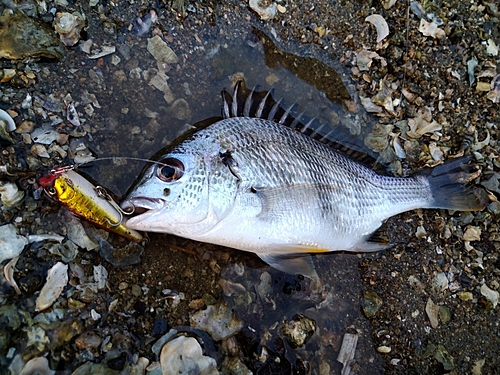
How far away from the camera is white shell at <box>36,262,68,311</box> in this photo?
93.0 inches

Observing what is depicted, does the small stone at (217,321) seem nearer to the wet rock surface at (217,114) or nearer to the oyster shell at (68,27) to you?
the wet rock surface at (217,114)

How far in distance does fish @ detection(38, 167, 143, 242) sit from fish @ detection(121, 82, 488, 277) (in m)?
0.10

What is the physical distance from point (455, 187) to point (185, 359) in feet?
7.69

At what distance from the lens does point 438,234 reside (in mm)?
3273

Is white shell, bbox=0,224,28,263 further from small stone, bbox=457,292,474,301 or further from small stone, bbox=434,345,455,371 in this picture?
small stone, bbox=457,292,474,301

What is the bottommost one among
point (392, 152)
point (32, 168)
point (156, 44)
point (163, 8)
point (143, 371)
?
point (143, 371)

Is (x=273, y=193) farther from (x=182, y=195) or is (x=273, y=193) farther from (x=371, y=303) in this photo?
(x=371, y=303)

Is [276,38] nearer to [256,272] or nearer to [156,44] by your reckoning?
[156,44]

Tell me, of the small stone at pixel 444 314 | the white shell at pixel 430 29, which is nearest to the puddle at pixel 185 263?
the small stone at pixel 444 314

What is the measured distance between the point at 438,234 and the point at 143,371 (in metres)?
2.36

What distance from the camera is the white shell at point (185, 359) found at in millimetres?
2469

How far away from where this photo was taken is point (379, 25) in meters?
3.32

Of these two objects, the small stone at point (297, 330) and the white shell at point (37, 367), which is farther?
the small stone at point (297, 330)

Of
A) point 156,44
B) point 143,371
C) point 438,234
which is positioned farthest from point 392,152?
point 143,371
